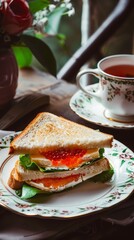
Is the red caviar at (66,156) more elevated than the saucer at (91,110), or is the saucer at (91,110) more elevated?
the red caviar at (66,156)

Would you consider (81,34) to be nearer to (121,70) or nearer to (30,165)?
(121,70)

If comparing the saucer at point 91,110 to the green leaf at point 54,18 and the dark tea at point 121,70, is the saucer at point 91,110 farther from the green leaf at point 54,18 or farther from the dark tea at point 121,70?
the green leaf at point 54,18

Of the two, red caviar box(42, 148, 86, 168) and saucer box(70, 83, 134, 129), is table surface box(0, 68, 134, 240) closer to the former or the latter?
saucer box(70, 83, 134, 129)

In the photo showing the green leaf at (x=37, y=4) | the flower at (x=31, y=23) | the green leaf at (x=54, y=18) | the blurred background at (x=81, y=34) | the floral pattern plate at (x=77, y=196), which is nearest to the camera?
the floral pattern plate at (x=77, y=196)

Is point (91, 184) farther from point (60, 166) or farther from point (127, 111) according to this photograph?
point (127, 111)

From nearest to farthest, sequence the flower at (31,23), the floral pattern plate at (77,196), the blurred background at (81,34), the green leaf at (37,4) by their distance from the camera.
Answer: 1. the floral pattern plate at (77,196)
2. the flower at (31,23)
3. the green leaf at (37,4)
4. the blurred background at (81,34)

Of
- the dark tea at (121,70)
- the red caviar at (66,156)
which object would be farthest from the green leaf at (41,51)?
the red caviar at (66,156)
